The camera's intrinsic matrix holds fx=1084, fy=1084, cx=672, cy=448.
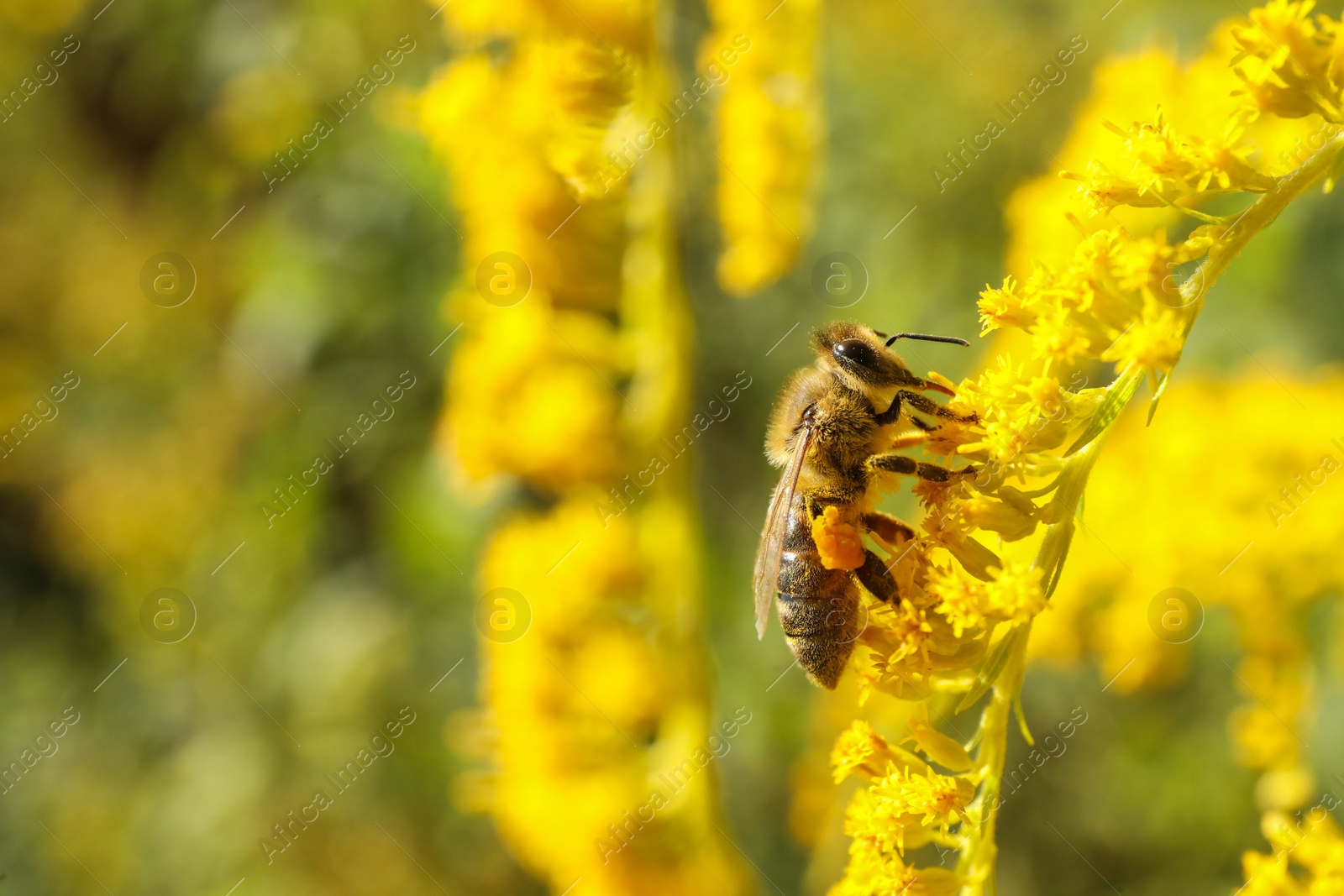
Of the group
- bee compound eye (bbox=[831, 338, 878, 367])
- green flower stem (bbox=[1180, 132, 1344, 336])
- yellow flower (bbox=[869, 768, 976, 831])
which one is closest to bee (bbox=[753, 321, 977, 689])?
bee compound eye (bbox=[831, 338, 878, 367])

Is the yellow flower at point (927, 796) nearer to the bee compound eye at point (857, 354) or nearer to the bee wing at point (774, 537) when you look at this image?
the bee wing at point (774, 537)

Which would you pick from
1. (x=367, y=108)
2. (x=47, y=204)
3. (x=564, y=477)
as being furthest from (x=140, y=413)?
(x=564, y=477)

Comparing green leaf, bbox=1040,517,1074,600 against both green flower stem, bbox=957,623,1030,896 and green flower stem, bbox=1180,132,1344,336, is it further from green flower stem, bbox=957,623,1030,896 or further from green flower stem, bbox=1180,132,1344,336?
green flower stem, bbox=1180,132,1344,336

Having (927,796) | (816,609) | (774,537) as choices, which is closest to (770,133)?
(774,537)

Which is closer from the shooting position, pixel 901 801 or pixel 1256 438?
pixel 901 801

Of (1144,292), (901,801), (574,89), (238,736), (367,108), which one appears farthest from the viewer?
(238,736)

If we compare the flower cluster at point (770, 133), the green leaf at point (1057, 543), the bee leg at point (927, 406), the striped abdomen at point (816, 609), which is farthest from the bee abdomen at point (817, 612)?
the flower cluster at point (770, 133)

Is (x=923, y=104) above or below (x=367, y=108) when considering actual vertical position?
below

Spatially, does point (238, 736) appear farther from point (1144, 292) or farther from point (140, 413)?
point (1144, 292)
